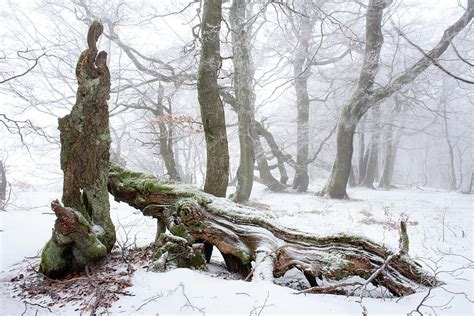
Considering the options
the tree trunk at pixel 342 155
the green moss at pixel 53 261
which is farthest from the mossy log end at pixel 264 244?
the tree trunk at pixel 342 155

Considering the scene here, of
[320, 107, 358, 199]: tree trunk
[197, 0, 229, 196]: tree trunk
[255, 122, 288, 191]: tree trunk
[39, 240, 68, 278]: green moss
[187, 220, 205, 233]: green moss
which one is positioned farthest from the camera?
[255, 122, 288, 191]: tree trunk

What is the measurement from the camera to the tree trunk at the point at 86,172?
11.1ft

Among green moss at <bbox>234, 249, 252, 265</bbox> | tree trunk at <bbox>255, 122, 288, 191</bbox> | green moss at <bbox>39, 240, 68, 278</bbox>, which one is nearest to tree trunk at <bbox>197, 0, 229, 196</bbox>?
green moss at <bbox>234, 249, 252, 265</bbox>

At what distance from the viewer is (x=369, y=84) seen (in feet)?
34.1

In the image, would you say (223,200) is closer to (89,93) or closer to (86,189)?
(86,189)

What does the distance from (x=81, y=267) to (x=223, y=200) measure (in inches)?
76.7

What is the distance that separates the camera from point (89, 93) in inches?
142

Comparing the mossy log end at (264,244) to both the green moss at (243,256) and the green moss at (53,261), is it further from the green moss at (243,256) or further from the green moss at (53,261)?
the green moss at (53,261)

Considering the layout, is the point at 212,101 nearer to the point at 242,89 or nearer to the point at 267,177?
the point at 242,89

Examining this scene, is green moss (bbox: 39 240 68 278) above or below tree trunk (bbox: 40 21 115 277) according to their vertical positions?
below

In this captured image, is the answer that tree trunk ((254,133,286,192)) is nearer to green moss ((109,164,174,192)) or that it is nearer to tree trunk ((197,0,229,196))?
tree trunk ((197,0,229,196))

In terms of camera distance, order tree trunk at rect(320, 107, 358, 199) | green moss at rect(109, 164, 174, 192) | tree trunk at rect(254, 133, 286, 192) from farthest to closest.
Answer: tree trunk at rect(254, 133, 286, 192), tree trunk at rect(320, 107, 358, 199), green moss at rect(109, 164, 174, 192)

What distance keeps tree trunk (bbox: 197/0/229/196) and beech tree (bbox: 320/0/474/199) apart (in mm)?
6231

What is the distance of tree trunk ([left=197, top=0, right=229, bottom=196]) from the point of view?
16.8 ft
